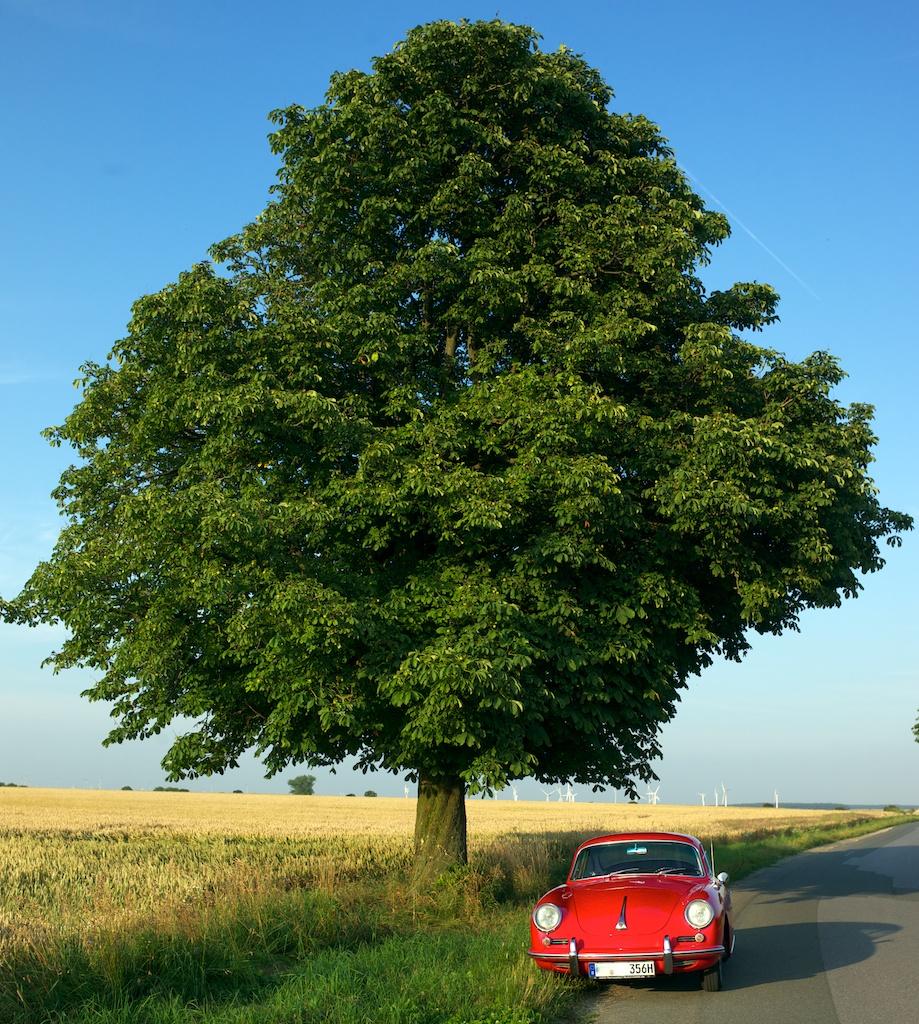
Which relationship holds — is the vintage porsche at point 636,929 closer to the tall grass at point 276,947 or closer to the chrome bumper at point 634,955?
the chrome bumper at point 634,955

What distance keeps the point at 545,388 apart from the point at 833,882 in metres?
14.0

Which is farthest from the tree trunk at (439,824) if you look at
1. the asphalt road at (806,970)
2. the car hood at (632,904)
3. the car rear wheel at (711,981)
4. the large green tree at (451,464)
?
the car rear wheel at (711,981)

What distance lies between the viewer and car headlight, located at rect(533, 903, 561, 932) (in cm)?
918

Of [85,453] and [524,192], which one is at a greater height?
[524,192]

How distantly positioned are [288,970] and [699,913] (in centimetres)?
405

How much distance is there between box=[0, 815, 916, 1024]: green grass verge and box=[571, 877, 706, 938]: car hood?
69cm

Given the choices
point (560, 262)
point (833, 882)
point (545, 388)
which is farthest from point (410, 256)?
point (833, 882)

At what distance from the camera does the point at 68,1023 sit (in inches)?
280

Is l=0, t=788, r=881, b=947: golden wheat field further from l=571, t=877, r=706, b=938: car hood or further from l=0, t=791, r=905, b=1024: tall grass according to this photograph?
l=571, t=877, r=706, b=938: car hood

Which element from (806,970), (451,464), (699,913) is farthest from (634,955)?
(451,464)

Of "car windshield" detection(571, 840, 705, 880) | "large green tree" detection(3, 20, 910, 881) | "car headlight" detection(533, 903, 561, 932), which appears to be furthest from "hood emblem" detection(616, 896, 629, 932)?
"large green tree" detection(3, 20, 910, 881)

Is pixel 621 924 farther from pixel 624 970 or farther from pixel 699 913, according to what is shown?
pixel 699 913

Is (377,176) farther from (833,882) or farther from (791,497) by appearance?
(833,882)

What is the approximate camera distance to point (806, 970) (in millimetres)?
10031
